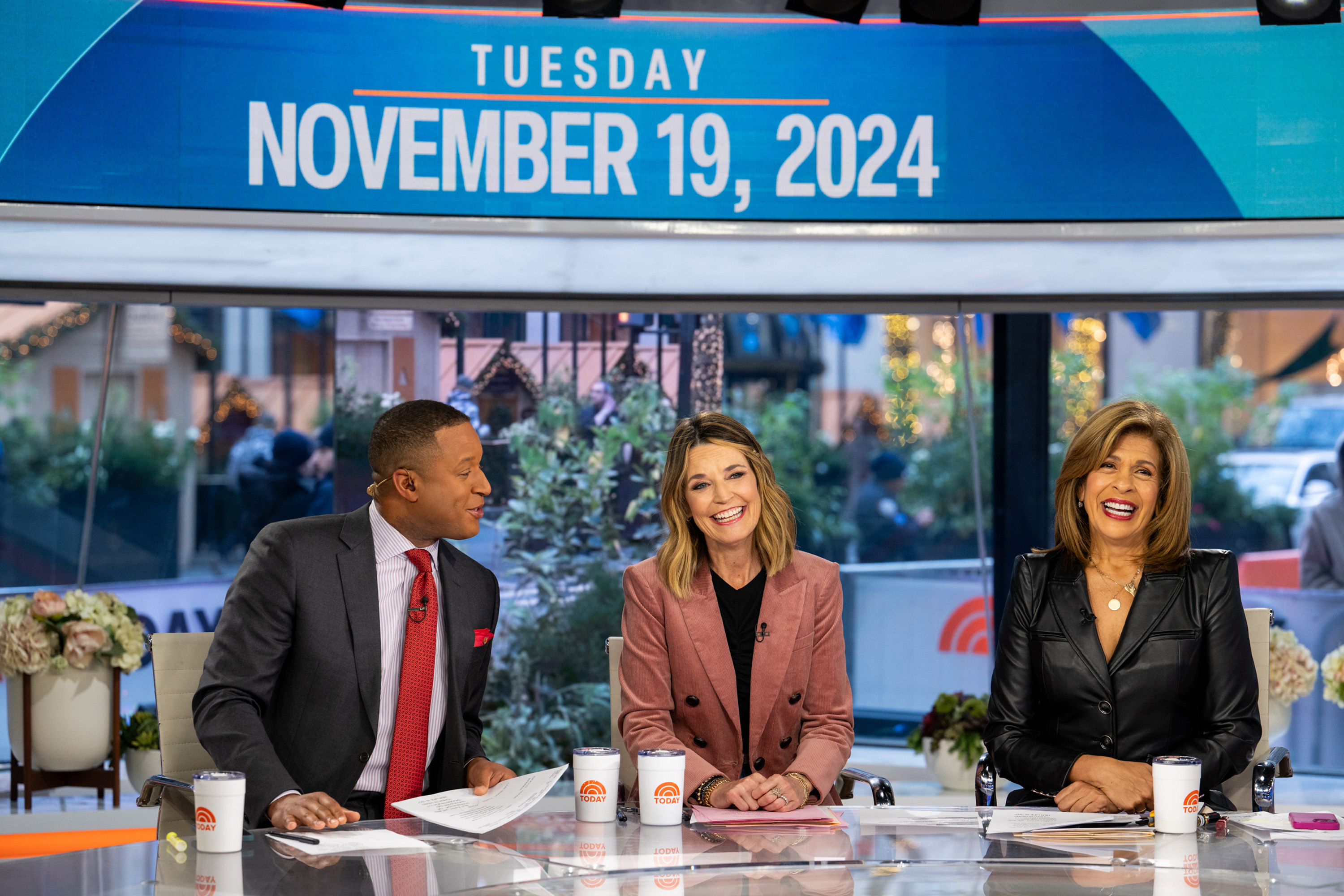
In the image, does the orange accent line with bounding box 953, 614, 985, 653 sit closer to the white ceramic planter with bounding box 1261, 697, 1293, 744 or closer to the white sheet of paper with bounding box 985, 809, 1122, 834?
the white ceramic planter with bounding box 1261, 697, 1293, 744

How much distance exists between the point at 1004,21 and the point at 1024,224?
0.73 meters

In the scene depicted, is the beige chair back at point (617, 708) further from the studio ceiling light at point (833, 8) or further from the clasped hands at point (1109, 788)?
the studio ceiling light at point (833, 8)

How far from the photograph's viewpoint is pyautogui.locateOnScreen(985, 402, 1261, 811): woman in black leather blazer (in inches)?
110

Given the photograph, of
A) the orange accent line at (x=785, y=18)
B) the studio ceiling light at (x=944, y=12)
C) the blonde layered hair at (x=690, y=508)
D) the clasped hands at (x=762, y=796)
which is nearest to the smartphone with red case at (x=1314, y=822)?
the clasped hands at (x=762, y=796)

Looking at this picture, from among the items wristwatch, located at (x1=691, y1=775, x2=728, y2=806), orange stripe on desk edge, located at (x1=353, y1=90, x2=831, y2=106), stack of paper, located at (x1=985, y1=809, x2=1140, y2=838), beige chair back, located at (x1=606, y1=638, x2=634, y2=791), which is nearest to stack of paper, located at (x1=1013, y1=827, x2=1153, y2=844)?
stack of paper, located at (x1=985, y1=809, x2=1140, y2=838)

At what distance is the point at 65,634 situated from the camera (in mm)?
4430

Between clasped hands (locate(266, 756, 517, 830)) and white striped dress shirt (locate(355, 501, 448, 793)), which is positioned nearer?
clasped hands (locate(266, 756, 517, 830))

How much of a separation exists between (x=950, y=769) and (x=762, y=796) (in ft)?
8.74

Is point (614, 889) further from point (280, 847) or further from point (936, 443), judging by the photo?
point (936, 443)

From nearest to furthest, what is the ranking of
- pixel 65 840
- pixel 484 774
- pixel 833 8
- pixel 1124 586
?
pixel 484 774 → pixel 1124 586 → pixel 833 8 → pixel 65 840

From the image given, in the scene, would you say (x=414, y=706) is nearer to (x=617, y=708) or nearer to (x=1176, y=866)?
(x=617, y=708)

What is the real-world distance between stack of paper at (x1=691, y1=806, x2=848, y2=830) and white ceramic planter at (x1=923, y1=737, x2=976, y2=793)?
264cm

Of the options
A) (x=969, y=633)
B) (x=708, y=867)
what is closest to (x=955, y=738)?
(x=969, y=633)

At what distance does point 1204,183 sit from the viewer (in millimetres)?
4629
